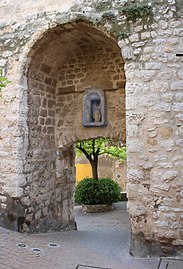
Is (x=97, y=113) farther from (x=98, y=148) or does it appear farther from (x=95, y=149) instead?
(x=95, y=149)

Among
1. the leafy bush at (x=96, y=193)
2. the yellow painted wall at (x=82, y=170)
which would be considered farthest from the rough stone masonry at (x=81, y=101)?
the yellow painted wall at (x=82, y=170)

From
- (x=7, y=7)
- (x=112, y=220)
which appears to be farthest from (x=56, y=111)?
(x=112, y=220)

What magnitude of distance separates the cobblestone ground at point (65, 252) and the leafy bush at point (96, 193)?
405cm

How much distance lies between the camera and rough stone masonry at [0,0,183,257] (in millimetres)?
3693

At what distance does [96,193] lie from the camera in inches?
369

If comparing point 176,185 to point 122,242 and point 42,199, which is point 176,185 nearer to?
point 122,242

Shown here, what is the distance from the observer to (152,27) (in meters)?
3.89

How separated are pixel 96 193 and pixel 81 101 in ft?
15.2

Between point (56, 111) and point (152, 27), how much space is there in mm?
2491

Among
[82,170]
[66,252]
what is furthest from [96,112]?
[82,170]

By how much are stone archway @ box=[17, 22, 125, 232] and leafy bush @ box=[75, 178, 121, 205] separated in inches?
137

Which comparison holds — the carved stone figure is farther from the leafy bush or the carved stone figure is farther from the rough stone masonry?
the leafy bush

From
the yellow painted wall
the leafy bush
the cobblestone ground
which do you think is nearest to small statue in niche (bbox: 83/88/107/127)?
the cobblestone ground

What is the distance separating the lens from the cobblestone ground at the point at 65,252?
342cm
